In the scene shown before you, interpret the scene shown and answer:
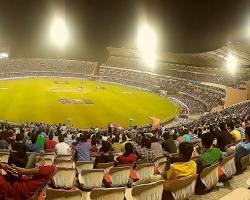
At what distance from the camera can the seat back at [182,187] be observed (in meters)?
8.68

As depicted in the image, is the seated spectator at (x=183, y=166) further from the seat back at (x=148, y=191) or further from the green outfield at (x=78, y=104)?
the green outfield at (x=78, y=104)

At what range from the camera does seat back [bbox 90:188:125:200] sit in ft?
26.9

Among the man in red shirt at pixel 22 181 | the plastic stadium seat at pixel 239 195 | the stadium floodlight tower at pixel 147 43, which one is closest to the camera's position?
the plastic stadium seat at pixel 239 195

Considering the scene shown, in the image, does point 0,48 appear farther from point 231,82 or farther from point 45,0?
point 231,82

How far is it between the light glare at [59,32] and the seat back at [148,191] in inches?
4070

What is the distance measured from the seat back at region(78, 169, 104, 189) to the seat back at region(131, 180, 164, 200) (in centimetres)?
264

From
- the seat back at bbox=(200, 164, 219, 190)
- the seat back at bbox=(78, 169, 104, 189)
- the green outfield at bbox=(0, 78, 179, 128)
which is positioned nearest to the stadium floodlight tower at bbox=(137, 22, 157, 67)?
the green outfield at bbox=(0, 78, 179, 128)

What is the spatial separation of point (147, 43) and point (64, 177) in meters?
92.2

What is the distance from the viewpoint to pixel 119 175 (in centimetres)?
1109

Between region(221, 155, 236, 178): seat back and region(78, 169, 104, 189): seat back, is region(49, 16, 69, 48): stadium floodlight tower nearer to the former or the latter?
region(78, 169, 104, 189): seat back

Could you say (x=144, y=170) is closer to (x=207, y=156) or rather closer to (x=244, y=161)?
(x=207, y=156)

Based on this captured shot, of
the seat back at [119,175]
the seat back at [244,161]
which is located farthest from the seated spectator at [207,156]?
the seat back at [119,175]

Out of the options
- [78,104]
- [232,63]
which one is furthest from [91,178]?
[232,63]

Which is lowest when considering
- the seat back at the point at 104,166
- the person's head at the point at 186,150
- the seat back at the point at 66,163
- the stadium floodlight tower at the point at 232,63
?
the seat back at the point at 66,163
